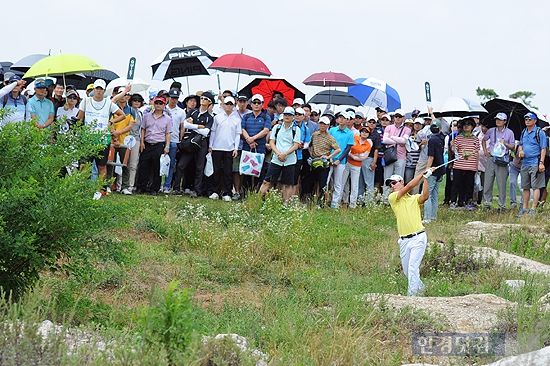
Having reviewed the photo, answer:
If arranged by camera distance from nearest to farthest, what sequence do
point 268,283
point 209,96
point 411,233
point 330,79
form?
point 411,233 < point 268,283 < point 209,96 < point 330,79

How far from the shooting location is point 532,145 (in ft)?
50.7

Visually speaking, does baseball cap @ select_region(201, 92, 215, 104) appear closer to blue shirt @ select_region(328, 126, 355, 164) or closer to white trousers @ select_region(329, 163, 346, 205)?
blue shirt @ select_region(328, 126, 355, 164)

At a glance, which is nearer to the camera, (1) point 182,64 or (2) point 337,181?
(2) point 337,181

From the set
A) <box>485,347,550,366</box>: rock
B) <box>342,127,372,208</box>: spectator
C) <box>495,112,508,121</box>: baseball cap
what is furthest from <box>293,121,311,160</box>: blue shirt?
<box>485,347,550,366</box>: rock

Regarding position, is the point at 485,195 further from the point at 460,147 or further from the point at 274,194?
the point at 274,194

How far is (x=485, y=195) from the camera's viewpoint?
16484 millimetres

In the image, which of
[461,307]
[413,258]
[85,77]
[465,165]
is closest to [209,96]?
[85,77]

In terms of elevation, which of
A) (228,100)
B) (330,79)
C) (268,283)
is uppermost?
(330,79)

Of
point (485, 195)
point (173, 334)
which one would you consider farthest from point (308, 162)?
point (173, 334)

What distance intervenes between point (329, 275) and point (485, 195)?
8044 millimetres

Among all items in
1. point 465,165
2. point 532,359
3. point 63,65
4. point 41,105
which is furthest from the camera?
point 465,165

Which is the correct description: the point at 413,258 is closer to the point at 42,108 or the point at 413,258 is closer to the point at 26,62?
the point at 42,108

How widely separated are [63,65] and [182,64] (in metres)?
3.54

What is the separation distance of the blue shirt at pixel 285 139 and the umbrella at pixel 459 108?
4.88m
